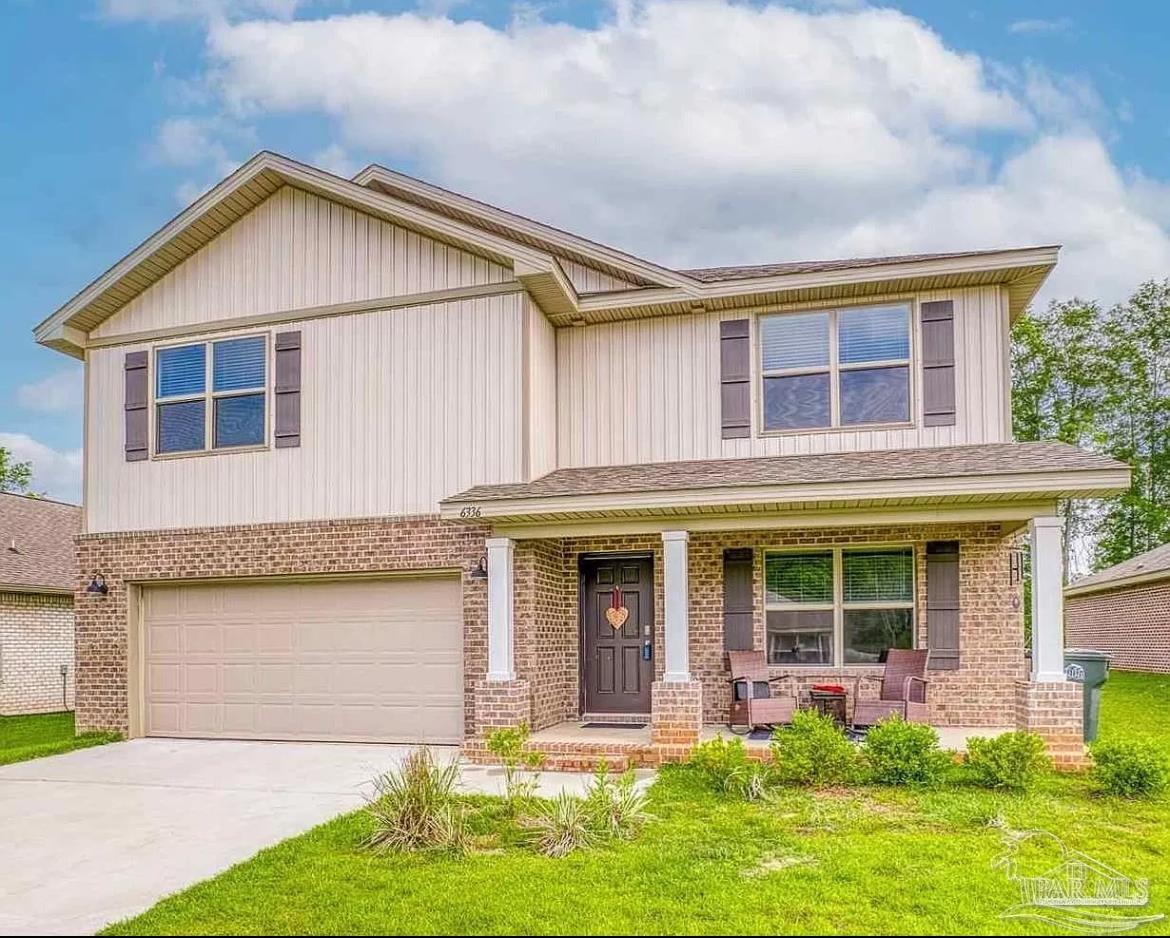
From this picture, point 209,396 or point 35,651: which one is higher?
point 209,396

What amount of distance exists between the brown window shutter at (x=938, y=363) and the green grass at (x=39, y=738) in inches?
410

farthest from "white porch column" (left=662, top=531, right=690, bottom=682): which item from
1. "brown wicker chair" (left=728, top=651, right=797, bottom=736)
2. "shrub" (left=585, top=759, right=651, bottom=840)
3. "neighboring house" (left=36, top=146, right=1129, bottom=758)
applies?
"shrub" (left=585, top=759, right=651, bottom=840)

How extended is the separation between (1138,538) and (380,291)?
1224 inches

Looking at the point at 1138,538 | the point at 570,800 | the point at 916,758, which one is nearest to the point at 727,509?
the point at 916,758

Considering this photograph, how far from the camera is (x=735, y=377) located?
1152 cm

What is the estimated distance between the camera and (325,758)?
10.7 metres

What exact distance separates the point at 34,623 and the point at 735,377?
1370 cm

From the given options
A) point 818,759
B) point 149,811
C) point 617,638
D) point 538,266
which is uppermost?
point 538,266

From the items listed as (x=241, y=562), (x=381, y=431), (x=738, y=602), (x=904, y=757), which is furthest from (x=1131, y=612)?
(x=241, y=562)

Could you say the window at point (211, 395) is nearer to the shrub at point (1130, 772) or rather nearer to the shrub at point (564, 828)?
the shrub at point (564, 828)

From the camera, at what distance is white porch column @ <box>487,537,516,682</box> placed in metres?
10.4

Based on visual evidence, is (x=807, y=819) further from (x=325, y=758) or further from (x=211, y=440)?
(x=211, y=440)

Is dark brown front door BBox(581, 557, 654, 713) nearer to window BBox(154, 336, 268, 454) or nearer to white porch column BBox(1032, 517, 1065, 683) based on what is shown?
white porch column BBox(1032, 517, 1065, 683)

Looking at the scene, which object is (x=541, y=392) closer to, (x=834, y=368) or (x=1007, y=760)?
(x=834, y=368)
